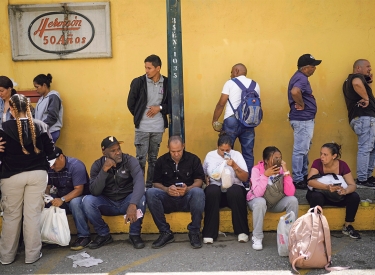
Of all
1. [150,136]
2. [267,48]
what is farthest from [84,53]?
[267,48]

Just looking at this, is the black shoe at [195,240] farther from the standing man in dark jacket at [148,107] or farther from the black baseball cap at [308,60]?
the black baseball cap at [308,60]

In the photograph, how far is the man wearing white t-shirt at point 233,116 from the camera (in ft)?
21.1

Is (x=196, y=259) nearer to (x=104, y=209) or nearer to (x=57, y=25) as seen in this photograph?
(x=104, y=209)

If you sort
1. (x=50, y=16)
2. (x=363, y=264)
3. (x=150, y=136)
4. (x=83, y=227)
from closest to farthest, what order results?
(x=363, y=264) < (x=83, y=227) < (x=150, y=136) < (x=50, y=16)

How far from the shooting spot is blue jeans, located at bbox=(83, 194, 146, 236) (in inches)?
214

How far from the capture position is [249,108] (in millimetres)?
6312

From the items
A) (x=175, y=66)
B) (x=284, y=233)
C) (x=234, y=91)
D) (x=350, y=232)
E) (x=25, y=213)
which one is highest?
(x=175, y=66)

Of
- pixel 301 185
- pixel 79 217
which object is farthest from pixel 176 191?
pixel 301 185

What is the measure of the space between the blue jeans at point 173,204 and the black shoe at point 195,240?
0.04 m

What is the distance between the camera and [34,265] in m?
5.00

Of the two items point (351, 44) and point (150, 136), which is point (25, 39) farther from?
point (351, 44)

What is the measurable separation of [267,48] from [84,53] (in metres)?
2.67

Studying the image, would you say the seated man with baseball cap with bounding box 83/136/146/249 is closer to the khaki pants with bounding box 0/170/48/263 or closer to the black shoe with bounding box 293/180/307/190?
the khaki pants with bounding box 0/170/48/263

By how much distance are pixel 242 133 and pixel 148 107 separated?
1316 millimetres
